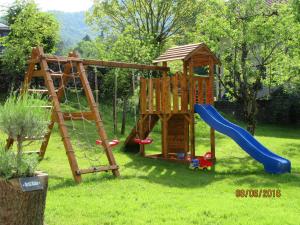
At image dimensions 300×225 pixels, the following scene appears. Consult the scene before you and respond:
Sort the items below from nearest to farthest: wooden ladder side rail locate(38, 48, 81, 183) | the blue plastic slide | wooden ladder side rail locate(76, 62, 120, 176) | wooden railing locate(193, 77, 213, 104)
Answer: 1. wooden ladder side rail locate(38, 48, 81, 183)
2. wooden ladder side rail locate(76, 62, 120, 176)
3. the blue plastic slide
4. wooden railing locate(193, 77, 213, 104)

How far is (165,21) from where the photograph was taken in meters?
23.7

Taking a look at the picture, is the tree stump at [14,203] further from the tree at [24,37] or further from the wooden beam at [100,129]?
the tree at [24,37]

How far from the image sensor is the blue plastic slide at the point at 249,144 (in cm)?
998

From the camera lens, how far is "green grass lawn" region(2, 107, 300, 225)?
5.82m

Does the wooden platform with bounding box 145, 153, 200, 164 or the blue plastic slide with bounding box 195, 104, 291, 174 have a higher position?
the blue plastic slide with bounding box 195, 104, 291, 174

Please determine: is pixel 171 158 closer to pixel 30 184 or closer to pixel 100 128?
pixel 100 128

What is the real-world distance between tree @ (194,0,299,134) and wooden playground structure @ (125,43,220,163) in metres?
2.10

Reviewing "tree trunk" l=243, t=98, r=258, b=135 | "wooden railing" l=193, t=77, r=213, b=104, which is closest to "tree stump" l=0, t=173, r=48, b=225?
"wooden railing" l=193, t=77, r=213, b=104

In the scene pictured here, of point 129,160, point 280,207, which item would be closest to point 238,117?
point 129,160

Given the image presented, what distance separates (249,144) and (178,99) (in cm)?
263

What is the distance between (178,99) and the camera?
12.2 metres

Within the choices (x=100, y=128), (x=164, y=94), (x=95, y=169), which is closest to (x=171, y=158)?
(x=164, y=94)

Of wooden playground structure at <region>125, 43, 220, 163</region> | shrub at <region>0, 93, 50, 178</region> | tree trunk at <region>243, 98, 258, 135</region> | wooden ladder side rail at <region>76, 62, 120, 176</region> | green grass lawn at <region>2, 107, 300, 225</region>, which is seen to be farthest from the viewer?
tree trunk at <region>243, 98, 258, 135</region>

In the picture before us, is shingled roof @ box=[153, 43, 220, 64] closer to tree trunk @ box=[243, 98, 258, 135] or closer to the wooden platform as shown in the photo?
the wooden platform
